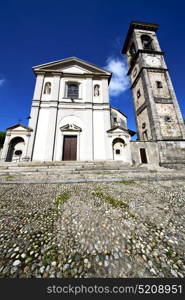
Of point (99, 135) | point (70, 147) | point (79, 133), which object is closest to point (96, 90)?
point (99, 135)

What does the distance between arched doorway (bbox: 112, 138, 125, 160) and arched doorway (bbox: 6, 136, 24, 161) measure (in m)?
9.76

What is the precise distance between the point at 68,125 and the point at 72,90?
5.46m

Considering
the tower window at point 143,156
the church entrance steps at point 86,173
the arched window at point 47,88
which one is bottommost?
the church entrance steps at point 86,173

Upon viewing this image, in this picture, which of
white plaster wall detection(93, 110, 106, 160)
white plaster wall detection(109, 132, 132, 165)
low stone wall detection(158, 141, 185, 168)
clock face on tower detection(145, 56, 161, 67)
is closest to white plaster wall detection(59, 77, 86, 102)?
white plaster wall detection(93, 110, 106, 160)

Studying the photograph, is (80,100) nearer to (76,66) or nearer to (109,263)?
(76,66)

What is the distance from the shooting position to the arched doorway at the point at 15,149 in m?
Answer: 11.1

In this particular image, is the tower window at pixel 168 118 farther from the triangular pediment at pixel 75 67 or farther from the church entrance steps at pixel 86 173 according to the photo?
the triangular pediment at pixel 75 67

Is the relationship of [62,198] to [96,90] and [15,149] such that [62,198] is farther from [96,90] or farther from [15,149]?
[96,90]

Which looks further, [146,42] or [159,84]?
[146,42]

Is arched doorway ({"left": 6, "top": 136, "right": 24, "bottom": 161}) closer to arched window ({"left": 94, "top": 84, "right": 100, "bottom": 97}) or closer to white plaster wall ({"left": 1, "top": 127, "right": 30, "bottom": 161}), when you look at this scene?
white plaster wall ({"left": 1, "top": 127, "right": 30, "bottom": 161})

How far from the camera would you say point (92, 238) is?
179 cm

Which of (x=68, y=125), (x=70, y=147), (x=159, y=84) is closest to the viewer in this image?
(x=70, y=147)

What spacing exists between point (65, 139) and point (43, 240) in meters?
11.3

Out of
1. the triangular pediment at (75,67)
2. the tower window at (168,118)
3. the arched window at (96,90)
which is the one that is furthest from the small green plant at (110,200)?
the triangular pediment at (75,67)
